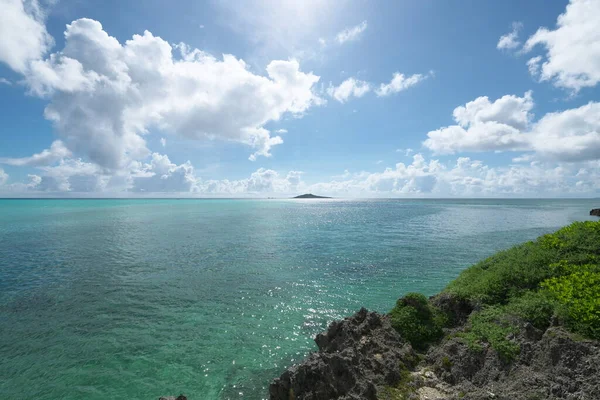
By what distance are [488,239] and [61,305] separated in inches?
2490

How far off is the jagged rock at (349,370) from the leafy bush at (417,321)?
84 centimetres

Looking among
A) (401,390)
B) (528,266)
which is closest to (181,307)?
(401,390)

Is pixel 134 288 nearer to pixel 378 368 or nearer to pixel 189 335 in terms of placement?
pixel 189 335

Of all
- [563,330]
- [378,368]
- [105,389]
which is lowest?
[105,389]

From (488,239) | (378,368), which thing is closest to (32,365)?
(378,368)

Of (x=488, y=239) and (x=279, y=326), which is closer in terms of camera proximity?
(x=279, y=326)

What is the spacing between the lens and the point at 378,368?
11688 mm

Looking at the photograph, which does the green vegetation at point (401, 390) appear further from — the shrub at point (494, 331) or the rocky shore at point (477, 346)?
the shrub at point (494, 331)

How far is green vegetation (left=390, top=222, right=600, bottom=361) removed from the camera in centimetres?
1159

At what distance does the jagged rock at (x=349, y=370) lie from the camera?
410 inches

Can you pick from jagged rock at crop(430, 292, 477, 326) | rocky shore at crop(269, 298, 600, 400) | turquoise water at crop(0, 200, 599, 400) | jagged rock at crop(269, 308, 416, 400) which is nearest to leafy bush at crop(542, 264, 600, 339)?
rocky shore at crop(269, 298, 600, 400)

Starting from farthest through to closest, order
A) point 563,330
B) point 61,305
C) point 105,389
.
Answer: point 61,305, point 105,389, point 563,330

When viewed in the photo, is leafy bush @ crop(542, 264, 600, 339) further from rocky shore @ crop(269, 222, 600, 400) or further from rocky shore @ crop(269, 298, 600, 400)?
rocky shore @ crop(269, 298, 600, 400)

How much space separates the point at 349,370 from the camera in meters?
10.8
